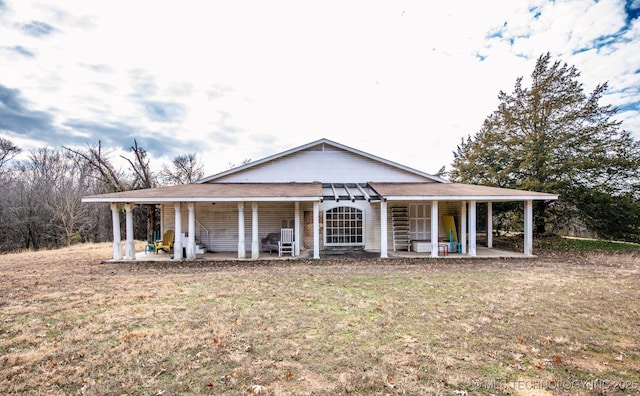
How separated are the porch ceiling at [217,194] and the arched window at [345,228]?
2.09 metres

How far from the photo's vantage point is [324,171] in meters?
15.0

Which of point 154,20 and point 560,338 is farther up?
point 154,20

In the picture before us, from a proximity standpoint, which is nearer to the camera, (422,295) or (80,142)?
(422,295)

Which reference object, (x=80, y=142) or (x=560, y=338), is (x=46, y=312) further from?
Result: (x=80, y=142)

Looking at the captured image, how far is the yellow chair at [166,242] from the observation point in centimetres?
1315

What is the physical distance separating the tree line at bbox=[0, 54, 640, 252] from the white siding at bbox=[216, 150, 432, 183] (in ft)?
20.4

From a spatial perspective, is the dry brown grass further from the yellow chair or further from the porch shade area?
the yellow chair

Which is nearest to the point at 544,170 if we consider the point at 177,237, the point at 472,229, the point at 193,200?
the point at 472,229

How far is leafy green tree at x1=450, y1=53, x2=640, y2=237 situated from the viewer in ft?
53.0

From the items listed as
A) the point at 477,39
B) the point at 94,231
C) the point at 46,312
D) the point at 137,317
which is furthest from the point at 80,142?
the point at 477,39

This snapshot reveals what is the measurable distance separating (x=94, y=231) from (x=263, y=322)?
30.0 metres

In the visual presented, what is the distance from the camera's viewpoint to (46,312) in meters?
5.68

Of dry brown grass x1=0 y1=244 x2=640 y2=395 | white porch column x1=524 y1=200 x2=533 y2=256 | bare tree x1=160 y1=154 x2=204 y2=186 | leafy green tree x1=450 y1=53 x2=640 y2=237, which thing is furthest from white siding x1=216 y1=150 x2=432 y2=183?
bare tree x1=160 y1=154 x2=204 y2=186

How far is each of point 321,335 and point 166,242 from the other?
37.7ft
